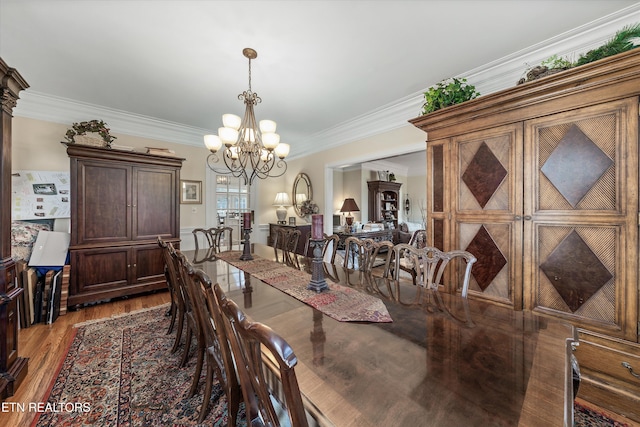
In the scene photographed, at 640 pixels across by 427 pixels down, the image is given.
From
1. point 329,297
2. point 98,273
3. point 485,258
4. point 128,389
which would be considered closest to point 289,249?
point 329,297

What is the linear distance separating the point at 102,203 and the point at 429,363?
4.00m

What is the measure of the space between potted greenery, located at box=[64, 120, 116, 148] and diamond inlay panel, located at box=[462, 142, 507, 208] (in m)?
4.24

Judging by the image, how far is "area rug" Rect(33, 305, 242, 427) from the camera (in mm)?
1450

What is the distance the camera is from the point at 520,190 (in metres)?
1.76

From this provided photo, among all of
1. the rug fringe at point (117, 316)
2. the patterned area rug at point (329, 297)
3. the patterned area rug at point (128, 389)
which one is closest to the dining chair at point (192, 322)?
the patterned area rug at point (128, 389)

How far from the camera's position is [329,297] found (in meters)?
1.39

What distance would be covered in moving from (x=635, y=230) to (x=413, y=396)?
1.76 m

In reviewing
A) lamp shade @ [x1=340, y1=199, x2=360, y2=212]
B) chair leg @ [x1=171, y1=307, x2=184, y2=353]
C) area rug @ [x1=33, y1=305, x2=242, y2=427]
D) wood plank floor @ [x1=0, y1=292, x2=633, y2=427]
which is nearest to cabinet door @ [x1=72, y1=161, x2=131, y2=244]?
wood plank floor @ [x1=0, y1=292, x2=633, y2=427]

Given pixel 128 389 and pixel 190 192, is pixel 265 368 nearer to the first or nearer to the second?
pixel 128 389

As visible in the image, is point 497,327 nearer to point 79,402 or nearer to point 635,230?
point 635,230

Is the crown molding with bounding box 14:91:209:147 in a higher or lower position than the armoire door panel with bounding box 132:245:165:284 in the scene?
higher

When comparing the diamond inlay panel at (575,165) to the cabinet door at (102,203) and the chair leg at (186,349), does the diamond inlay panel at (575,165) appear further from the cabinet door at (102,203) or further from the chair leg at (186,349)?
the cabinet door at (102,203)

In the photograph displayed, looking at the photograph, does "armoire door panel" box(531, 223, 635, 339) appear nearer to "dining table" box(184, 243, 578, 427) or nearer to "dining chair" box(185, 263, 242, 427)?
"dining table" box(184, 243, 578, 427)

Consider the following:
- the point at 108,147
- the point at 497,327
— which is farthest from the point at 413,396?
the point at 108,147
